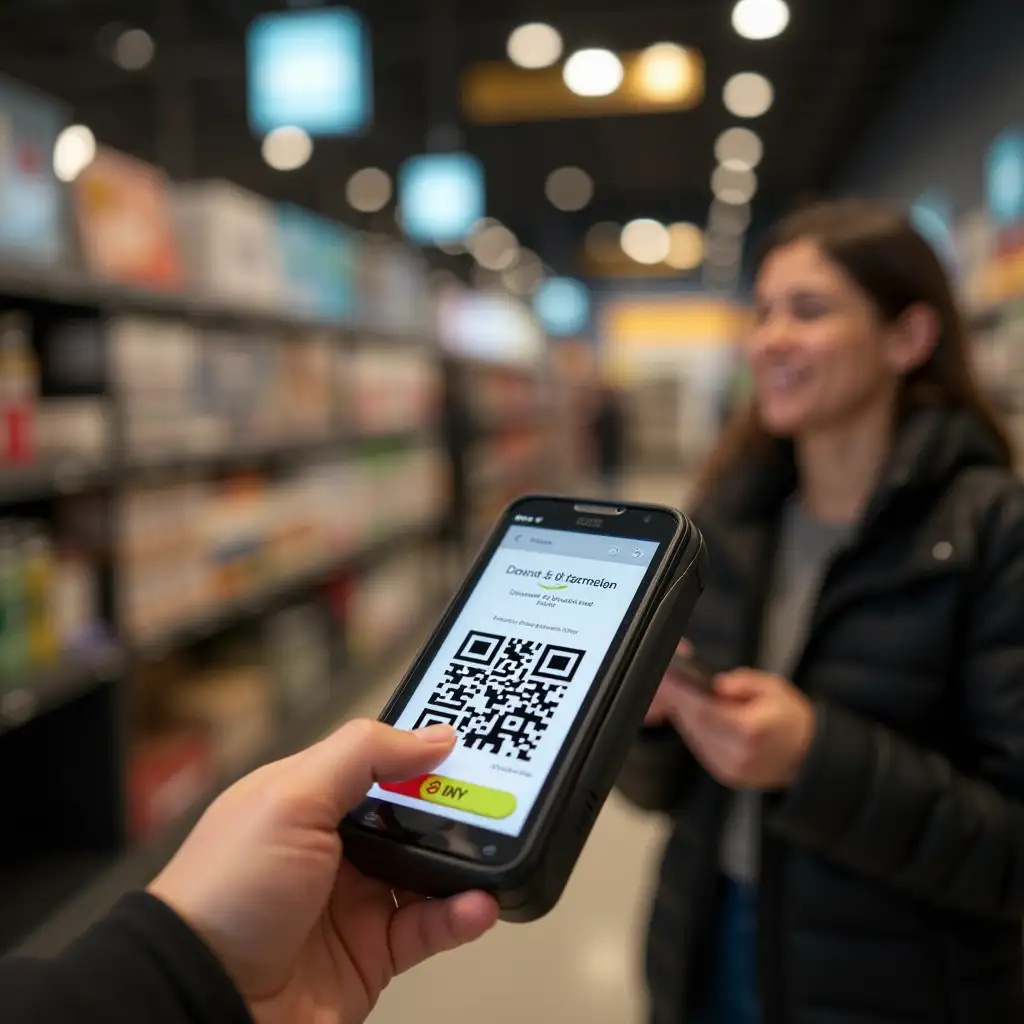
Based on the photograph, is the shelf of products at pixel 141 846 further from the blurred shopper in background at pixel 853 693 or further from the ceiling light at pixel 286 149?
the ceiling light at pixel 286 149

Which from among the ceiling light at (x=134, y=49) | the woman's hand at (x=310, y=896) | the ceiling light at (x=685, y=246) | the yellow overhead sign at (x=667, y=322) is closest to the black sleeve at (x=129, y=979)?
the woman's hand at (x=310, y=896)

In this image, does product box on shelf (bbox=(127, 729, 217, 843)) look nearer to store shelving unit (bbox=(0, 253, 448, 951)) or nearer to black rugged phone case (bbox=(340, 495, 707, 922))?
store shelving unit (bbox=(0, 253, 448, 951))

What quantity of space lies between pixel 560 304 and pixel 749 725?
17.6 m

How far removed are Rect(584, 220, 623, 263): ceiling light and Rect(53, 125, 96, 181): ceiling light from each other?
16.5m

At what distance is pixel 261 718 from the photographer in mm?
3945

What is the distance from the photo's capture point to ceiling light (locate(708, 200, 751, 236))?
1783cm

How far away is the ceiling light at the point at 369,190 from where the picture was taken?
1480cm

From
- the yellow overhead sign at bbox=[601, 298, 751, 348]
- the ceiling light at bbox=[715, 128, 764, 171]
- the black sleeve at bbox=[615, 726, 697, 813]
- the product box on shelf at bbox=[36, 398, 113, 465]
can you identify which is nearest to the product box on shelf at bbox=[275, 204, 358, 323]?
the product box on shelf at bbox=[36, 398, 113, 465]

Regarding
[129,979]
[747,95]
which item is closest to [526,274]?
[747,95]

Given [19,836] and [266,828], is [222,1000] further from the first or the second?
[19,836]

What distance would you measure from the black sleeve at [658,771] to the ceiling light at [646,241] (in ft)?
56.8

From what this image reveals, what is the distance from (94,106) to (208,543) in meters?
10.2

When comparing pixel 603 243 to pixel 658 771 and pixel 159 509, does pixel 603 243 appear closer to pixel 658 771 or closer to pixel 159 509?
pixel 159 509

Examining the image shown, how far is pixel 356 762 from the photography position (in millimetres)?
695
